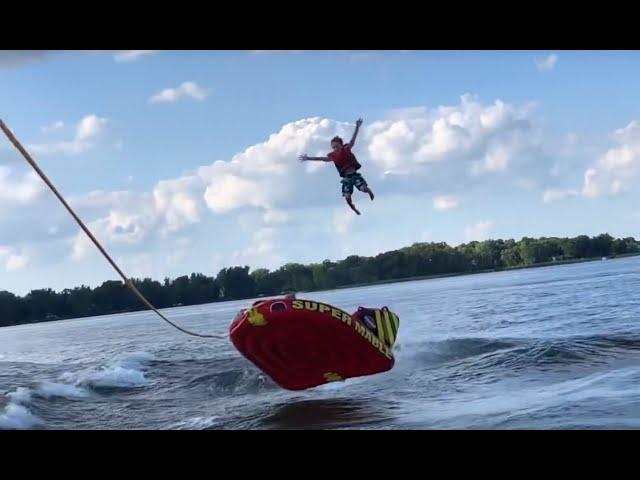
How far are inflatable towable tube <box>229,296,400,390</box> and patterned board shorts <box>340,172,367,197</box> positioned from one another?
1417mm

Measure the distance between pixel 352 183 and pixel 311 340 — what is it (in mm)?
1761

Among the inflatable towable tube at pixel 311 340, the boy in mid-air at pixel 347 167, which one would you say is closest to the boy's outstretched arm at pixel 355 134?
the boy in mid-air at pixel 347 167

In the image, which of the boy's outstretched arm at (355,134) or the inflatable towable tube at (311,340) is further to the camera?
the inflatable towable tube at (311,340)

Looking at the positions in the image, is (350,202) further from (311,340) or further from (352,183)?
(311,340)

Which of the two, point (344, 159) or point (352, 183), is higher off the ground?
point (344, 159)

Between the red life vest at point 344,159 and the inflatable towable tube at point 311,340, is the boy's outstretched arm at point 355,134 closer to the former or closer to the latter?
the red life vest at point 344,159

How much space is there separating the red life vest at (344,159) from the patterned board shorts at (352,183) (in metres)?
0.04

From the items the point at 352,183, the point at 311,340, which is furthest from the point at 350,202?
the point at 311,340

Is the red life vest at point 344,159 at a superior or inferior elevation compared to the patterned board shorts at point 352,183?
superior

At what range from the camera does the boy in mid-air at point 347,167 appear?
4672 mm

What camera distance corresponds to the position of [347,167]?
4715 mm
